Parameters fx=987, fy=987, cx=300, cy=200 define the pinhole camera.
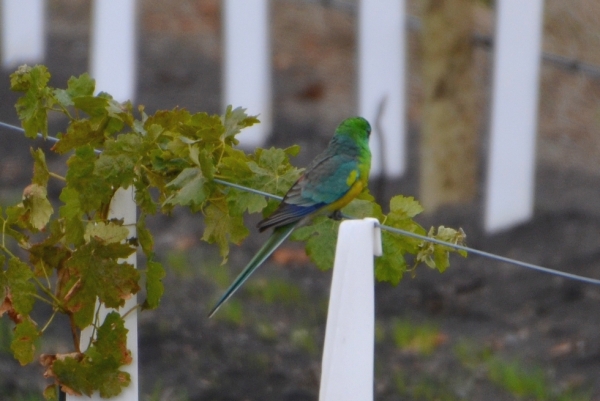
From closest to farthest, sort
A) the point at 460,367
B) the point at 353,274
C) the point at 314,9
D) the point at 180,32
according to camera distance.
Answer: the point at 353,274 < the point at 460,367 < the point at 180,32 < the point at 314,9

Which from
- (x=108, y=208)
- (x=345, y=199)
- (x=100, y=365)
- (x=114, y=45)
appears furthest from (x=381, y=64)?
(x=100, y=365)

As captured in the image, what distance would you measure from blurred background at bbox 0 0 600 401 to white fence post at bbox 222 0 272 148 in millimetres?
153

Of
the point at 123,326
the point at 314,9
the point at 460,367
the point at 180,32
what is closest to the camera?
the point at 123,326

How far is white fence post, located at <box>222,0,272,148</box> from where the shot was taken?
7.12m

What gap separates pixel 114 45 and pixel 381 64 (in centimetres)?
197

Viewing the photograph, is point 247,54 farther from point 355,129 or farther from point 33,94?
point 33,94

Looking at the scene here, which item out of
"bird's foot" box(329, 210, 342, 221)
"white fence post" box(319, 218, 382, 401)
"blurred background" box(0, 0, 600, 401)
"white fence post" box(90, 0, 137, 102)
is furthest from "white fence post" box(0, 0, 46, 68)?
"white fence post" box(319, 218, 382, 401)

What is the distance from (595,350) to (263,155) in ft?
9.42

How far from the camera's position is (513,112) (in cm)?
649

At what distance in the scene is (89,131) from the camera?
266 cm

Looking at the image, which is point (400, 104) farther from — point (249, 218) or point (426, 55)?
point (249, 218)

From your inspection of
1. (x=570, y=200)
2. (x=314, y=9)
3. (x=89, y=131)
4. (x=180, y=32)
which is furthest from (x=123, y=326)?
(x=314, y=9)

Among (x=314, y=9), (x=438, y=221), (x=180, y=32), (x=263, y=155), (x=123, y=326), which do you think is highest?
(x=314, y=9)

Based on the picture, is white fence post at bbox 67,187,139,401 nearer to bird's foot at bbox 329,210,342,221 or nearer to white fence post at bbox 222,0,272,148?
bird's foot at bbox 329,210,342,221
